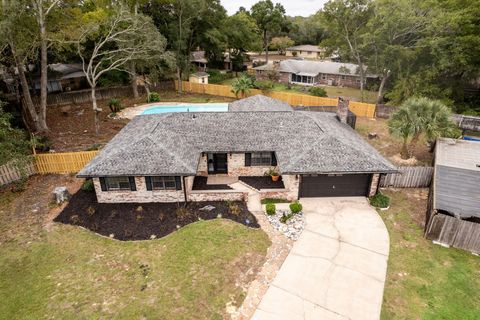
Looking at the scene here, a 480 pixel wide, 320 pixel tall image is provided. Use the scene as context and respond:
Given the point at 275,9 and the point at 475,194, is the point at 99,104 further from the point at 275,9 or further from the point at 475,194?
the point at 275,9

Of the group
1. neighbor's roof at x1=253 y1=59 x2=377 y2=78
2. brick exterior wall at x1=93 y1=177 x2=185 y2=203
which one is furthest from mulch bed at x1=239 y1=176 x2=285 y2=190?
neighbor's roof at x1=253 y1=59 x2=377 y2=78

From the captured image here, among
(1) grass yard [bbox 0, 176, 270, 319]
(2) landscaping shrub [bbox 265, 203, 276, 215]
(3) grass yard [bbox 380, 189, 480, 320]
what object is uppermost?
(2) landscaping shrub [bbox 265, 203, 276, 215]

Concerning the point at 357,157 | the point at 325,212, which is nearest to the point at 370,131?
the point at 357,157

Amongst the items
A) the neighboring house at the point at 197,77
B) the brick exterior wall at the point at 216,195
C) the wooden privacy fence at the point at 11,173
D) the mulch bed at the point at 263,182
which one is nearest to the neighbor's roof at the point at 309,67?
the neighboring house at the point at 197,77

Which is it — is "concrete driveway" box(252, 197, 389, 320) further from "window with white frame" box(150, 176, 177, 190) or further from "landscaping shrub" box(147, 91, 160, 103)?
"landscaping shrub" box(147, 91, 160, 103)

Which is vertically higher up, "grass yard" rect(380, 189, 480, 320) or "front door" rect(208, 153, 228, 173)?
"front door" rect(208, 153, 228, 173)

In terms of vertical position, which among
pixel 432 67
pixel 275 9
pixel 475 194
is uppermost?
pixel 275 9
